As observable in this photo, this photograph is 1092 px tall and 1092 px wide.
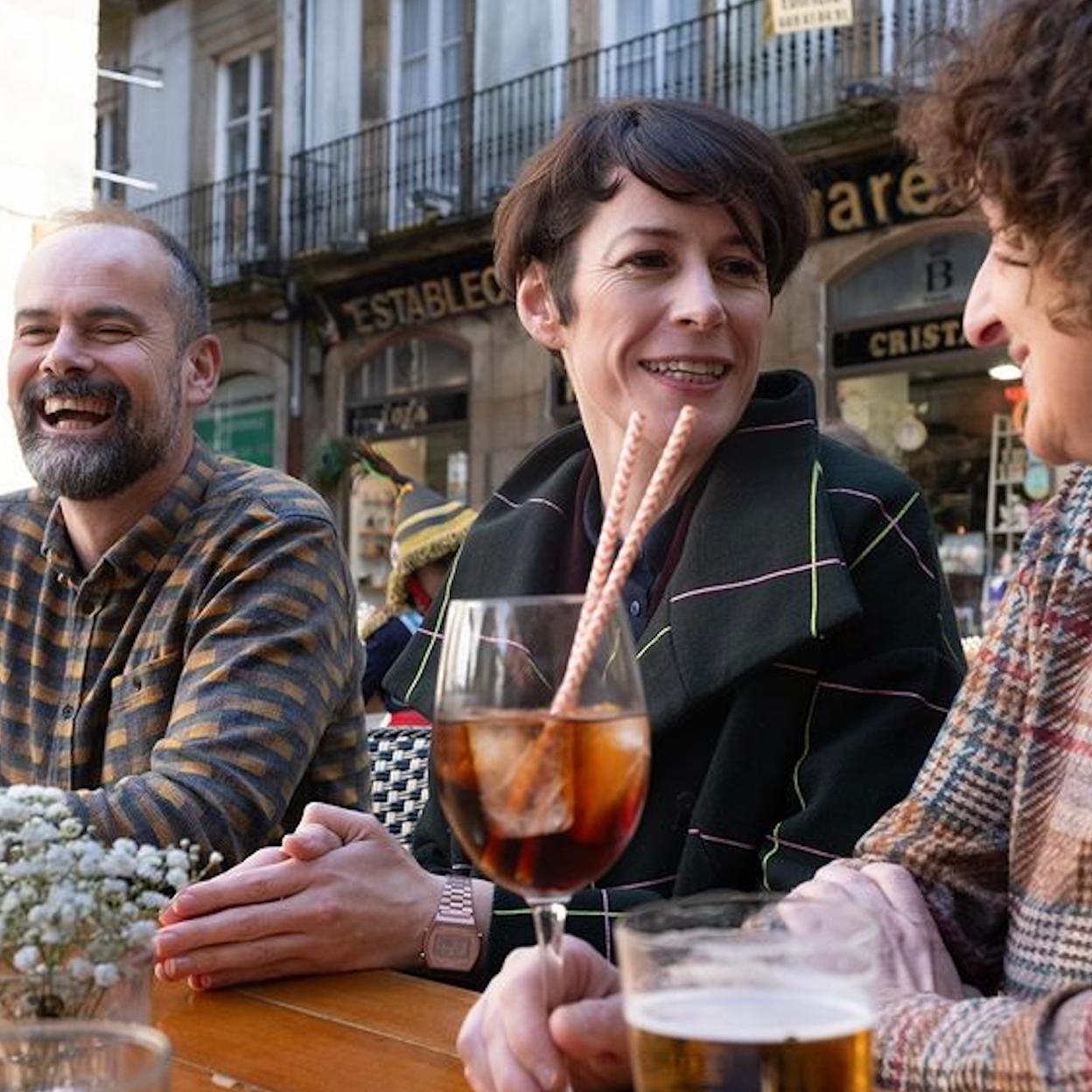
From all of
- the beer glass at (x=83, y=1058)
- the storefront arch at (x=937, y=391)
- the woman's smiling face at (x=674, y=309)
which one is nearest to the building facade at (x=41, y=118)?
the woman's smiling face at (x=674, y=309)

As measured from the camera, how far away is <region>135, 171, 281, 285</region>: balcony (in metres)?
17.3

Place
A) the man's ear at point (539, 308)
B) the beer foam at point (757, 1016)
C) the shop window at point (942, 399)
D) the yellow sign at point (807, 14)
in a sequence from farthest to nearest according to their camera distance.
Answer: the shop window at point (942, 399), the yellow sign at point (807, 14), the man's ear at point (539, 308), the beer foam at point (757, 1016)

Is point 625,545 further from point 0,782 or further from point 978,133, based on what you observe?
point 0,782

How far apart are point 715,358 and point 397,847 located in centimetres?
86

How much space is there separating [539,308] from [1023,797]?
1.24 metres

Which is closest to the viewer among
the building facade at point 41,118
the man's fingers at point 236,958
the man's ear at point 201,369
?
the man's fingers at point 236,958

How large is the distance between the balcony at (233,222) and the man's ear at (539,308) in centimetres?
1480

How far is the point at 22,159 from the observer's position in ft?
17.3

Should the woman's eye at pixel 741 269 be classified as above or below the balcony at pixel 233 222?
below

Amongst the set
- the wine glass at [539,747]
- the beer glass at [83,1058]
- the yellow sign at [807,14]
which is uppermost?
the yellow sign at [807,14]

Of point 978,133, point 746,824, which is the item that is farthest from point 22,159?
point 978,133

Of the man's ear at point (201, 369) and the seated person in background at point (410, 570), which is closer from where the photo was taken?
the man's ear at point (201, 369)

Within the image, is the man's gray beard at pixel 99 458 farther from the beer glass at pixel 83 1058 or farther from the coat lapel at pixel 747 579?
the beer glass at pixel 83 1058

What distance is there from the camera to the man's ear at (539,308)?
2.54 meters
